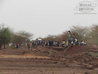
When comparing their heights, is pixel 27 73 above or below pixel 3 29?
below

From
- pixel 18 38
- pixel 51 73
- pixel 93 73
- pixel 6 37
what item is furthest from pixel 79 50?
pixel 18 38

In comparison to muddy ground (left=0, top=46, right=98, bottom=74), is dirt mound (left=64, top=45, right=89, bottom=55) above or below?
above

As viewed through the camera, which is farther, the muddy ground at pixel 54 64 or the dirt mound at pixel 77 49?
the dirt mound at pixel 77 49

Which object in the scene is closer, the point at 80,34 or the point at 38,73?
the point at 38,73

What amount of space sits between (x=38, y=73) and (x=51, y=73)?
56 centimetres

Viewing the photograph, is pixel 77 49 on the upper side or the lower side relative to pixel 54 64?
upper

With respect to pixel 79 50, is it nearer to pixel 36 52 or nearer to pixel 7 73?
pixel 36 52

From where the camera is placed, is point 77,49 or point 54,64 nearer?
point 54,64

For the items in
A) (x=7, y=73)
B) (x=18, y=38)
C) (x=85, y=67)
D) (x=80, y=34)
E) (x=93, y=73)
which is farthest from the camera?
(x=18, y=38)

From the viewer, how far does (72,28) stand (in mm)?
24844

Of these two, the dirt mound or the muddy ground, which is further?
the dirt mound

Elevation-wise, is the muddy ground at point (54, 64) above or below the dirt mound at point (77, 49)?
below

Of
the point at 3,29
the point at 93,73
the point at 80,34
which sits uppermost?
the point at 3,29

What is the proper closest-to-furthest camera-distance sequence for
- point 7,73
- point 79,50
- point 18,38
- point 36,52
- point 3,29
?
point 7,73 → point 79,50 → point 36,52 → point 3,29 → point 18,38
